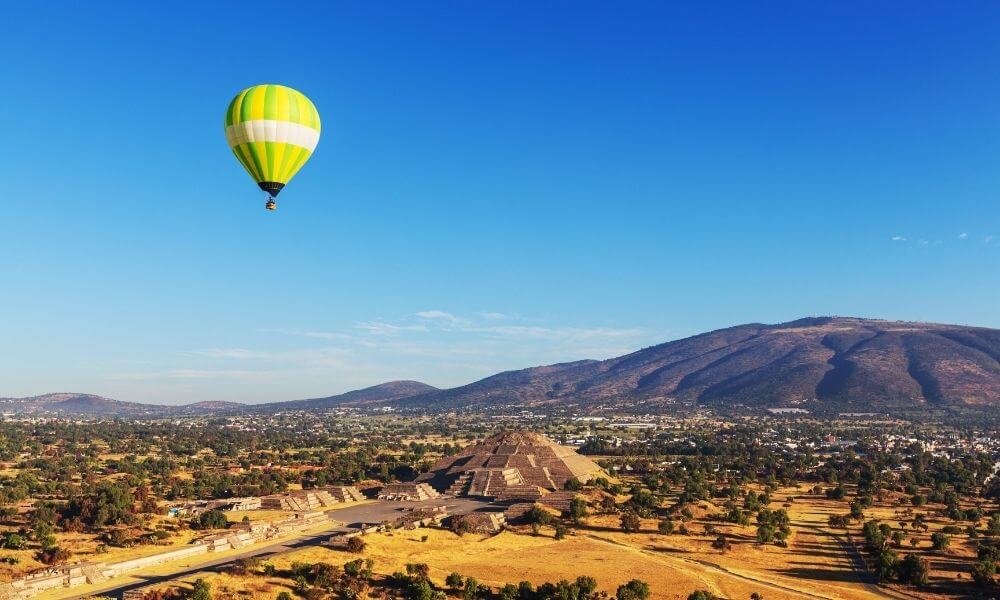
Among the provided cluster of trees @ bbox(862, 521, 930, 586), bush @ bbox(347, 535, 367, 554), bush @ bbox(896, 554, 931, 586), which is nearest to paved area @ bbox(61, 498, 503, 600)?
bush @ bbox(347, 535, 367, 554)

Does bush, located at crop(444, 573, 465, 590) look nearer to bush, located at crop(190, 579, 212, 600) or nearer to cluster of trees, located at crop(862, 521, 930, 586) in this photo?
bush, located at crop(190, 579, 212, 600)

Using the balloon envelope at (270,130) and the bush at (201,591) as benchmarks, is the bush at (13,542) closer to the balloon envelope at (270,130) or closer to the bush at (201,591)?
the bush at (201,591)

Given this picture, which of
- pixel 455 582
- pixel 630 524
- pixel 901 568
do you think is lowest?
pixel 901 568

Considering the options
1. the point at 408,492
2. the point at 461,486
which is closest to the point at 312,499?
the point at 408,492

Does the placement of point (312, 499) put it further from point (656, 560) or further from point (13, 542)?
point (656, 560)

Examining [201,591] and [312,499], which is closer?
[201,591]

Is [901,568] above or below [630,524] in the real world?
below
